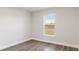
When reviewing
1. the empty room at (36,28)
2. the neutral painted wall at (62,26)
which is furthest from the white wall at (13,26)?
the neutral painted wall at (62,26)

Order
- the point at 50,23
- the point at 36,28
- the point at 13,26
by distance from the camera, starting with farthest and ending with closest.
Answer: the point at 50,23
the point at 36,28
the point at 13,26

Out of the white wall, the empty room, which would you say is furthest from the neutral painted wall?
the white wall

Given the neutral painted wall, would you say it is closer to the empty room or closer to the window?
the empty room

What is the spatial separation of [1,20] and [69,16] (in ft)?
6.28

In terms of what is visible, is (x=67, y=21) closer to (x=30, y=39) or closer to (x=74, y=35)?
(x=74, y=35)

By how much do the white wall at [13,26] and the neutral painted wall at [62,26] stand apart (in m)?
0.27

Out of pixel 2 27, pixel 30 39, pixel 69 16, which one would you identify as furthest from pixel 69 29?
pixel 2 27

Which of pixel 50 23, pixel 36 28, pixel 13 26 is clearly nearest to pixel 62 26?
pixel 50 23

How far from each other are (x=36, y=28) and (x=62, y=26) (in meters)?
0.93

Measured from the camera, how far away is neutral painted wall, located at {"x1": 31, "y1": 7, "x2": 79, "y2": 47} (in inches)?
79.1

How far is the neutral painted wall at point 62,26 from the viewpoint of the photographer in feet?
6.59

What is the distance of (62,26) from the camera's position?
2311mm

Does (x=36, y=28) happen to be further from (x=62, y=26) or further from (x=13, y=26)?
(x=62, y=26)

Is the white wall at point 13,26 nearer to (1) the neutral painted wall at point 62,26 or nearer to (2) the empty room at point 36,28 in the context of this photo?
(2) the empty room at point 36,28
